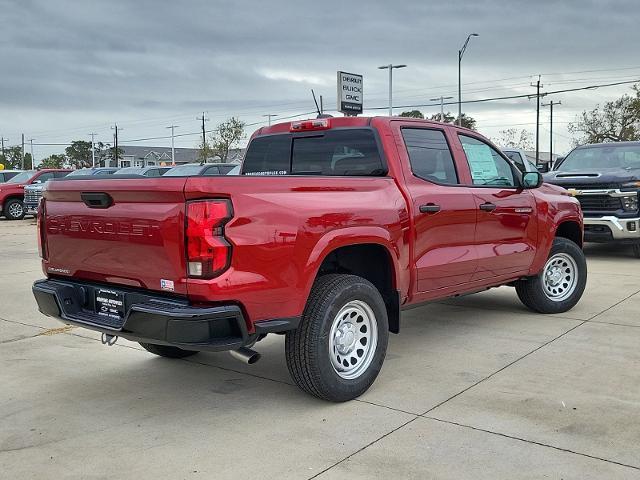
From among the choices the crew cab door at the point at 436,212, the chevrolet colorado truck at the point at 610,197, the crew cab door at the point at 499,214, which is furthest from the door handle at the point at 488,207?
the chevrolet colorado truck at the point at 610,197

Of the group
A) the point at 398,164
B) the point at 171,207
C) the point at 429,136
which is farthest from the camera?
the point at 429,136

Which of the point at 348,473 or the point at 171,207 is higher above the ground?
the point at 171,207

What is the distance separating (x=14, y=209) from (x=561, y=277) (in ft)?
69.6

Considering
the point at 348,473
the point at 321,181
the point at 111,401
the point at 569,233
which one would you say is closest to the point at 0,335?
the point at 111,401

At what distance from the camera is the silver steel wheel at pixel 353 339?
4332mm

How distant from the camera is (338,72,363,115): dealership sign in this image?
16.4m

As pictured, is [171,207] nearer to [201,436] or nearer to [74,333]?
[201,436]

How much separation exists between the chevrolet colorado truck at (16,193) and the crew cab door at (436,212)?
20.4 meters

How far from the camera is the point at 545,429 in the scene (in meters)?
3.85

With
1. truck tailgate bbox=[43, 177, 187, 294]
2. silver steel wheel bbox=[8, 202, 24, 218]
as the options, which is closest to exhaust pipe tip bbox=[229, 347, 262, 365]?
truck tailgate bbox=[43, 177, 187, 294]

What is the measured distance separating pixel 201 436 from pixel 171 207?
1.35 meters

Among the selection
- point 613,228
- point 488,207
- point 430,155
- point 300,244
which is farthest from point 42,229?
point 613,228

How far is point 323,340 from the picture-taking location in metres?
4.08

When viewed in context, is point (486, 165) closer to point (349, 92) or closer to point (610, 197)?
point (610, 197)
